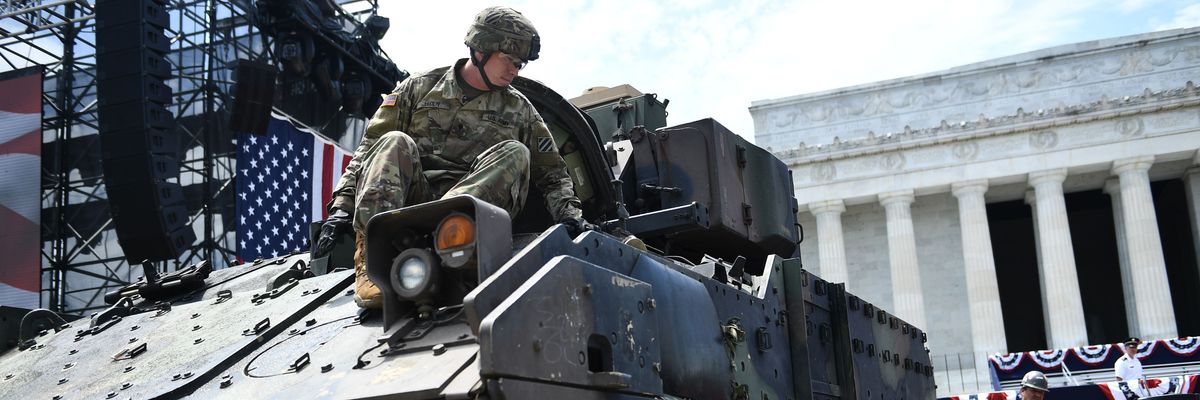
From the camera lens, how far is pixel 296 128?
27312 mm

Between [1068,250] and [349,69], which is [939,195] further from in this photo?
[349,69]

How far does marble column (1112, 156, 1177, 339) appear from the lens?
49812 millimetres

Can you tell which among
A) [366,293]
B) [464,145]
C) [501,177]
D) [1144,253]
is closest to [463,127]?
[464,145]

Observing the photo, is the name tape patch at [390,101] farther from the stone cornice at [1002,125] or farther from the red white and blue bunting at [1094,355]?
the stone cornice at [1002,125]

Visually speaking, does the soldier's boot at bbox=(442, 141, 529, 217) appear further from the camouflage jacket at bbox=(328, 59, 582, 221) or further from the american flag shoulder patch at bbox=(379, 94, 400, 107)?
the american flag shoulder patch at bbox=(379, 94, 400, 107)

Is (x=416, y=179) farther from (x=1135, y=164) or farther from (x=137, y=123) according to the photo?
(x=1135, y=164)

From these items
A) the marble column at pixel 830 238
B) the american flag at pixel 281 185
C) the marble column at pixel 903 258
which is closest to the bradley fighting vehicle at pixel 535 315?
the american flag at pixel 281 185

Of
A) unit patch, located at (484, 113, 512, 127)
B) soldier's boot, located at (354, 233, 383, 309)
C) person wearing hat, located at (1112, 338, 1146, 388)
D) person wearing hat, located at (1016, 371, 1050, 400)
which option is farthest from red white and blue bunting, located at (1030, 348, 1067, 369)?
soldier's boot, located at (354, 233, 383, 309)

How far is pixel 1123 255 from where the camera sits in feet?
173

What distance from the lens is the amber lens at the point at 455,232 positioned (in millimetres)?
4773

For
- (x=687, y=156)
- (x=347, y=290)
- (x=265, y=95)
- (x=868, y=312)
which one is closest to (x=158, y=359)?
(x=347, y=290)

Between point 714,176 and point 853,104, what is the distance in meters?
47.3

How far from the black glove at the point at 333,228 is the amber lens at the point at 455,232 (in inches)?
40.7

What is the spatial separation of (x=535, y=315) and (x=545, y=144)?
2327 mm
